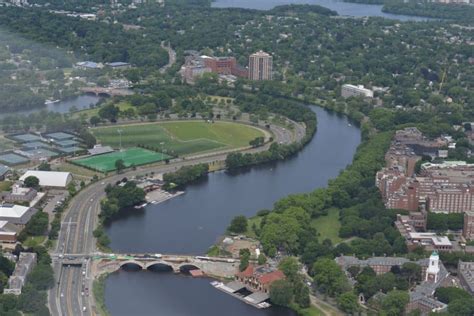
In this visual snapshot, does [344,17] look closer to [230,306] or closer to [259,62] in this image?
[259,62]

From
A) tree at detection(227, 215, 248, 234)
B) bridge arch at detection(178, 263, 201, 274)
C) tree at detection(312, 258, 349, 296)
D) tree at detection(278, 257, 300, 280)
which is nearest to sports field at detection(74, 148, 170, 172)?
tree at detection(227, 215, 248, 234)

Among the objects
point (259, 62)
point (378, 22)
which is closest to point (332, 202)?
point (259, 62)

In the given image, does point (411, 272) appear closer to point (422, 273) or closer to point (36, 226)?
point (422, 273)

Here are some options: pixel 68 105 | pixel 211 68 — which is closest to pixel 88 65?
pixel 211 68

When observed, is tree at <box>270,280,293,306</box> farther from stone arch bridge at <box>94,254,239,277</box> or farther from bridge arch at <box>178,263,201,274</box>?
bridge arch at <box>178,263,201,274</box>

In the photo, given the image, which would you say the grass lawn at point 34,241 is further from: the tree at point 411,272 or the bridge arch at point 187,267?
the tree at point 411,272

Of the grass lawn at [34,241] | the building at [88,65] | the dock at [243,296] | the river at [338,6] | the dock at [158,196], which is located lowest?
the dock at [243,296]

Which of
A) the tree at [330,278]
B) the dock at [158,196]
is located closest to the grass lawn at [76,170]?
the dock at [158,196]
